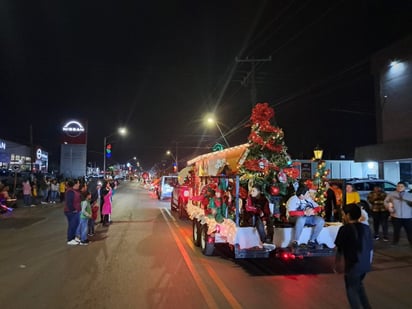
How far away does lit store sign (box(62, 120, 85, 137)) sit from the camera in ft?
257

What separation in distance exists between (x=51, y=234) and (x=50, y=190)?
1514cm

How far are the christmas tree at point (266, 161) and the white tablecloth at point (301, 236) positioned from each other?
4.51ft

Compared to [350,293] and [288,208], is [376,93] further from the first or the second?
[350,293]

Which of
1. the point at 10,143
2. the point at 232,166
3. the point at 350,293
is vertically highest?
the point at 10,143

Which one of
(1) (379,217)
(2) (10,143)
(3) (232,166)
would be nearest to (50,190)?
(3) (232,166)

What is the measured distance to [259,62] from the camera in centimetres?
2395

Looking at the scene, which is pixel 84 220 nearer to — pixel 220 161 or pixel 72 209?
pixel 72 209

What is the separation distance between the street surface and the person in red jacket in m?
0.72

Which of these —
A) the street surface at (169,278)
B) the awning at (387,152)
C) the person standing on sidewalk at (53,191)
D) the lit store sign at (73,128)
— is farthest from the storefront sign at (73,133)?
the street surface at (169,278)

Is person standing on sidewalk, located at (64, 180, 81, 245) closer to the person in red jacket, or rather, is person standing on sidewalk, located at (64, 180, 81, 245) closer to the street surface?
the street surface

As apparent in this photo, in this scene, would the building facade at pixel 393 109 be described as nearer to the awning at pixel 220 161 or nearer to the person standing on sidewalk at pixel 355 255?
the awning at pixel 220 161

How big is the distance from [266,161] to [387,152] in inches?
760

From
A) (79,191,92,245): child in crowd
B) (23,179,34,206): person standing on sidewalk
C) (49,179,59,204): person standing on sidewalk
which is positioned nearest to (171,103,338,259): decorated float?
(79,191,92,245): child in crowd

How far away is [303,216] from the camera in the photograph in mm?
7934
